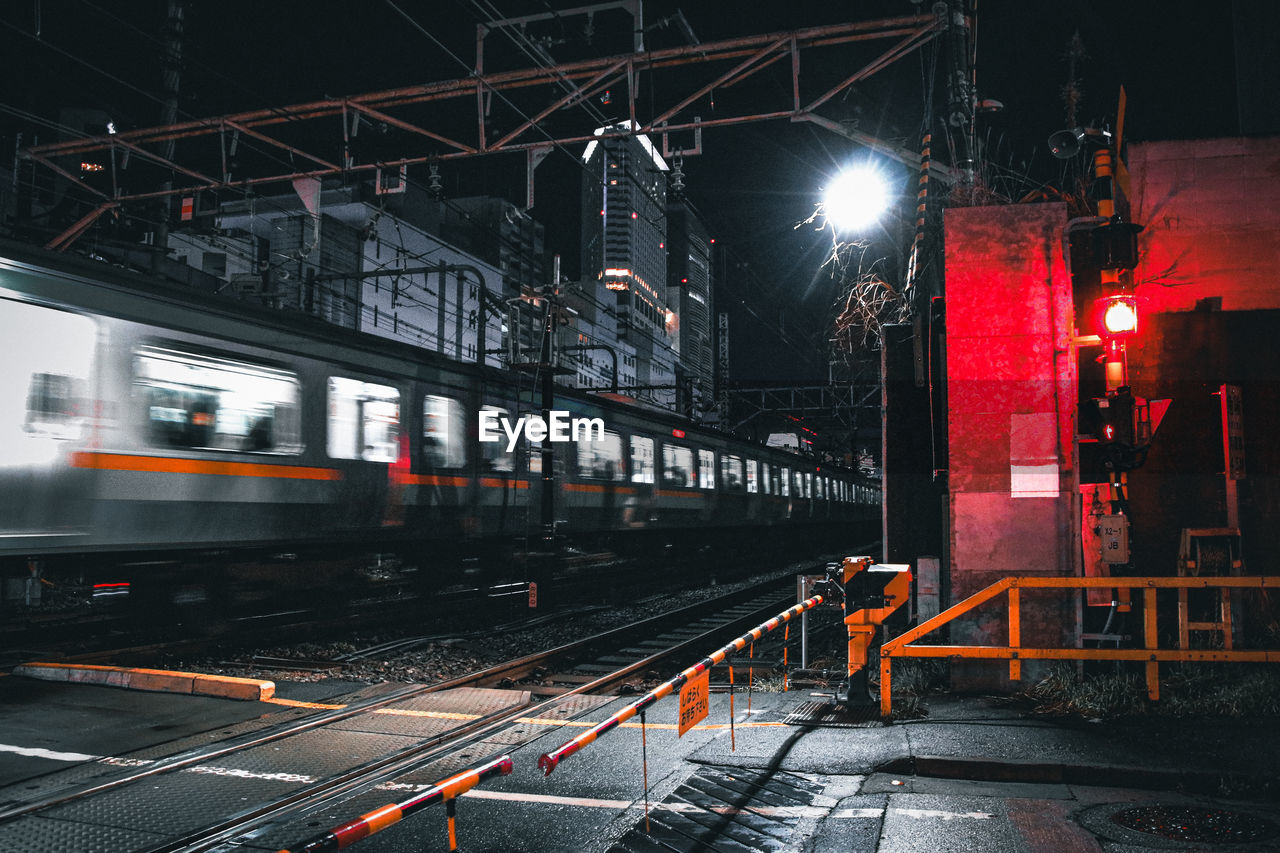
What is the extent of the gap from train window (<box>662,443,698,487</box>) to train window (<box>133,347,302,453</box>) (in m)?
11.1

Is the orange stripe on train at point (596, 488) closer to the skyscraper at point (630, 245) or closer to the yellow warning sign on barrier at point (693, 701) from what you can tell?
the yellow warning sign on barrier at point (693, 701)

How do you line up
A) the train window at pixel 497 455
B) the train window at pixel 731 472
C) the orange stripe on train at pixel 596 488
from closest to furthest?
the train window at pixel 497 455 < the orange stripe on train at pixel 596 488 < the train window at pixel 731 472

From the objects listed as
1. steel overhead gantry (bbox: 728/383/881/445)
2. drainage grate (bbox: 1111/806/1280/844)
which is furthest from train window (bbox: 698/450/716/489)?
drainage grate (bbox: 1111/806/1280/844)

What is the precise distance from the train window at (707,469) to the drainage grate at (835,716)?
16.1 m

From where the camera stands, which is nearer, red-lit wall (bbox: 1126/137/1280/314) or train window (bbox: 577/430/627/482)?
red-lit wall (bbox: 1126/137/1280/314)

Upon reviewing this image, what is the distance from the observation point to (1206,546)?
7953mm

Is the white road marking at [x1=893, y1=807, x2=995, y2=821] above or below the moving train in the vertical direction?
below

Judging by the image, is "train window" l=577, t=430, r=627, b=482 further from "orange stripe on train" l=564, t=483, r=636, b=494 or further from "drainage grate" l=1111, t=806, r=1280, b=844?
"drainage grate" l=1111, t=806, r=1280, b=844

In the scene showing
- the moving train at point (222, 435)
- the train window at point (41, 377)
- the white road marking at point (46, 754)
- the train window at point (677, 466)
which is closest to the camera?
the white road marking at point (46, 754)

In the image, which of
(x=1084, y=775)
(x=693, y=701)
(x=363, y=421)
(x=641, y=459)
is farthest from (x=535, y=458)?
(x=1084, y=775)

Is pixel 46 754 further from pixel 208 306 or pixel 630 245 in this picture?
pixel 630 245

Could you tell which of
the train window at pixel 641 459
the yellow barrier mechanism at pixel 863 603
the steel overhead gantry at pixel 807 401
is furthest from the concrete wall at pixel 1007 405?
the steel overhead gantry at pixel 807 401

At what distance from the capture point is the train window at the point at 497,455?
14203 millimetres

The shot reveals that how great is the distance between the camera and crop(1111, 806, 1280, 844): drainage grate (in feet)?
13.9
